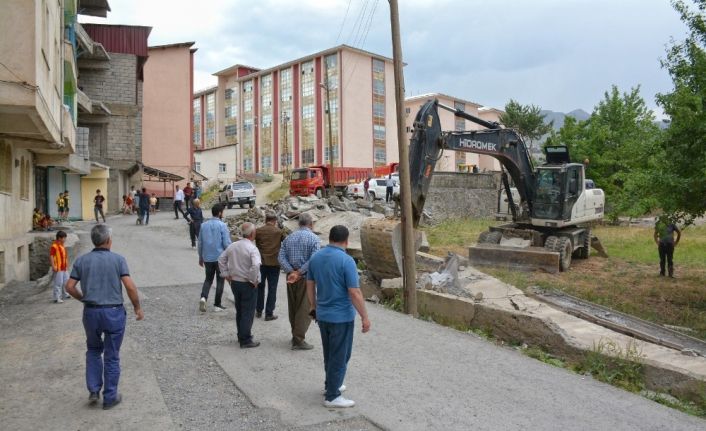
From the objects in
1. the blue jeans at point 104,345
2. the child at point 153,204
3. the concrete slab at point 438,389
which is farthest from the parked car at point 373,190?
the blue jeans at point 104,345

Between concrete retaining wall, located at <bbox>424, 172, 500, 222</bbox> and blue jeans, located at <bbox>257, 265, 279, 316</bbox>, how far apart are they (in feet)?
75.0

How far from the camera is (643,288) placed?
14234 millimetres

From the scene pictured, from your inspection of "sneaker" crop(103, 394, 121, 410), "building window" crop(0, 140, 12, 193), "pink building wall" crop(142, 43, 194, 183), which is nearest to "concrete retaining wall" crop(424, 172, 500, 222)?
"building window" crop(0, 140, 12, 193)

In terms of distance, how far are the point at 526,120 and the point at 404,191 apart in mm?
52951

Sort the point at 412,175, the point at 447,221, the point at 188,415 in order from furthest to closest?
the point at 447,221, the point at 412,175, the point at 188,415

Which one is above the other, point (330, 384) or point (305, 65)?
point (305, 65)

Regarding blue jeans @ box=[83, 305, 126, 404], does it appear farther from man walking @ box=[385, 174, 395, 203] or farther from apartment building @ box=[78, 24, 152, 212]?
apartment building @ box=[78, 24, 152, 212]

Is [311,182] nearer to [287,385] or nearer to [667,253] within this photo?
[667,253]

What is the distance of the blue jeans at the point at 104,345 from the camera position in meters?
5.06

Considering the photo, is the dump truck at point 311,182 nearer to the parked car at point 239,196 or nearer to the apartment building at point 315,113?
the parked car at point 239,196

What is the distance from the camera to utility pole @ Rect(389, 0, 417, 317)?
10.1 m

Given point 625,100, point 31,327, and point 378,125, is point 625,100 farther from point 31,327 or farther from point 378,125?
point 31,327

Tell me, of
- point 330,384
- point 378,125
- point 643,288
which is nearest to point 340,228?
point 330,384

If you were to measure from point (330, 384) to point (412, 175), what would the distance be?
7170 millimetres
